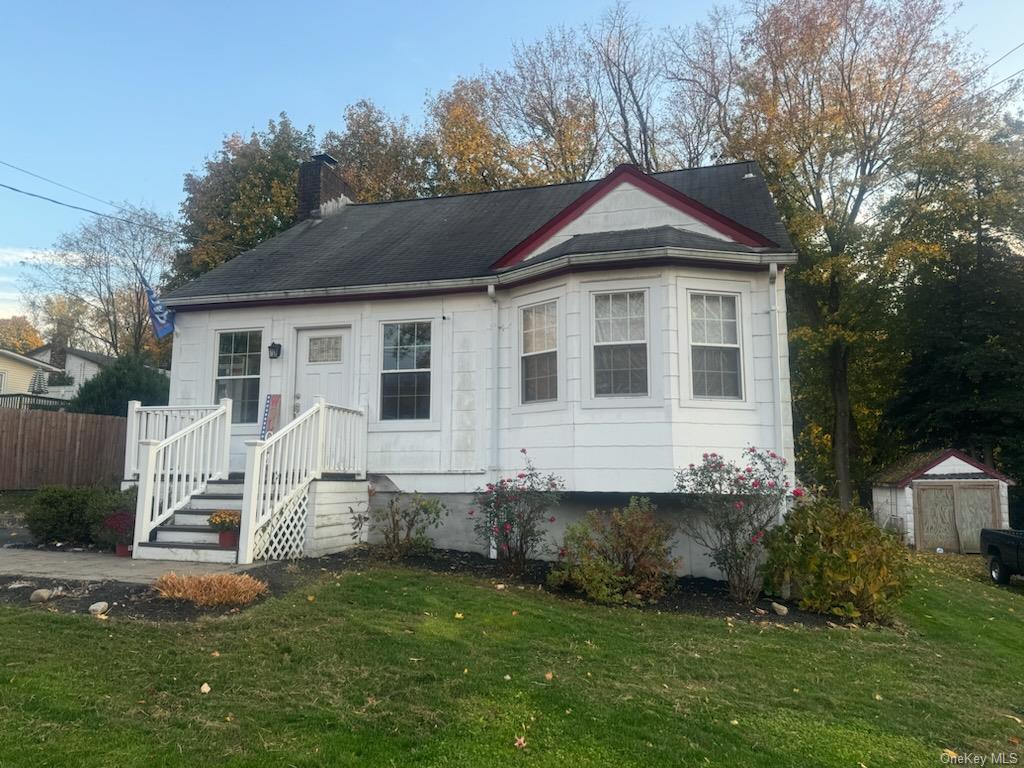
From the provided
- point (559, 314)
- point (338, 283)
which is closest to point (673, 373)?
point (559, 314)

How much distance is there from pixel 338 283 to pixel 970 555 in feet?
50.7

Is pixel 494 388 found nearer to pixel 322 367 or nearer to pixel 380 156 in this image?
pixel 322 367

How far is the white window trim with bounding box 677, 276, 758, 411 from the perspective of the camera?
872 centimetres

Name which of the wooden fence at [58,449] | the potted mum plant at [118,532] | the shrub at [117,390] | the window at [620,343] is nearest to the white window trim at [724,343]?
the window at [620,343]

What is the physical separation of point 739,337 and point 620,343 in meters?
1.51

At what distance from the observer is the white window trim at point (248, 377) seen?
1081 centimetres

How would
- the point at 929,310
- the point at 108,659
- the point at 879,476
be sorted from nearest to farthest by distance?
the point at 108,659 → the point at 879,476 → the point at 929,310

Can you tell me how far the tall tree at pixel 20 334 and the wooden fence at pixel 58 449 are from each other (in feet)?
Result: 129

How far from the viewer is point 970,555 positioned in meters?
16.5

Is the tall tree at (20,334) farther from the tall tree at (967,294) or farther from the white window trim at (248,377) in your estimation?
the tall tree at (967,294)

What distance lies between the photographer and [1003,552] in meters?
12.5

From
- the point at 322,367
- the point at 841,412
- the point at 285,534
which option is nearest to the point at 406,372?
the point at 322,367

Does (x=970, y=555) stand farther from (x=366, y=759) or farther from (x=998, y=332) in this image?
(x=366, y=759)

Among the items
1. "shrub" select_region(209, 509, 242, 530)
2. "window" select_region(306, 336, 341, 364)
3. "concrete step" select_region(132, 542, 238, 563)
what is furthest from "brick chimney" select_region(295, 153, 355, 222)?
"concrete step" select_region(132, 542, 238, 563)
